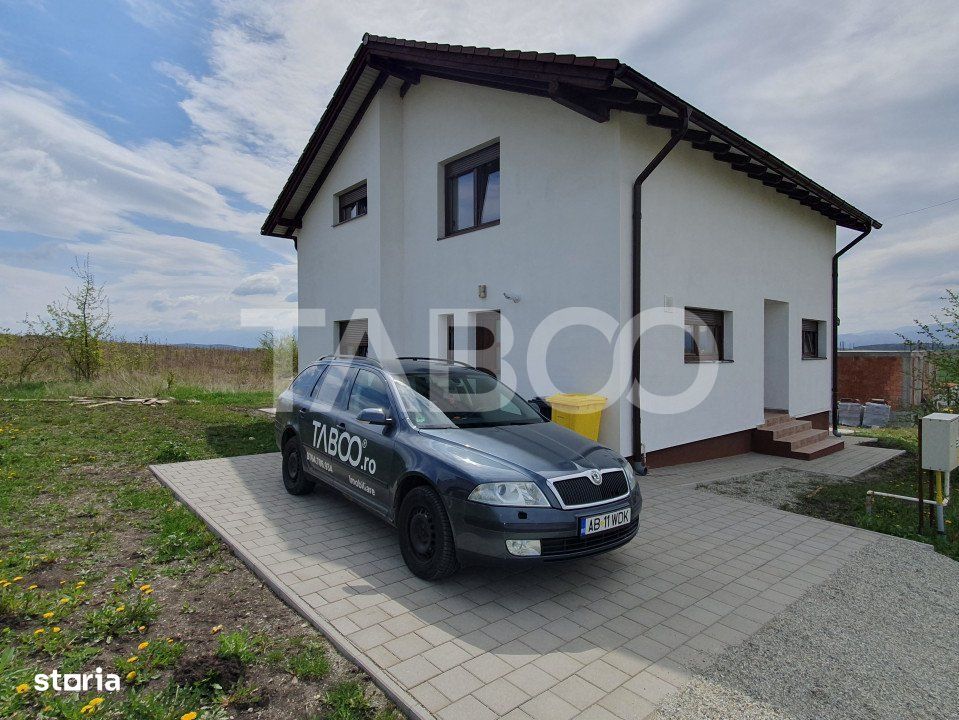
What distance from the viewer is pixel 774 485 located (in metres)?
6.97

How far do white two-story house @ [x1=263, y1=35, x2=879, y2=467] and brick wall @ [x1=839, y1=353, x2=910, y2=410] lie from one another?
5.69m

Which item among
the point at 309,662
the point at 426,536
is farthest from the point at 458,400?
the point at 309,662

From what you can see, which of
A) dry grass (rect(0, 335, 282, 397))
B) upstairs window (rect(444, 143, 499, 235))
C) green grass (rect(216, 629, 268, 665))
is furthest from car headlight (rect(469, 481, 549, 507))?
dry grass (rect(0, 335, 282, 397))

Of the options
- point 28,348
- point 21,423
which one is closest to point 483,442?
point 21,423

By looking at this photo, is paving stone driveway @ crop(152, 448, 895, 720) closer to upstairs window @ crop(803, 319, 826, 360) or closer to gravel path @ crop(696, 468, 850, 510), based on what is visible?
gravel path @ crop(696, 468, 850, 510)

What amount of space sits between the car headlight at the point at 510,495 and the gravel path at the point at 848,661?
1.29 m

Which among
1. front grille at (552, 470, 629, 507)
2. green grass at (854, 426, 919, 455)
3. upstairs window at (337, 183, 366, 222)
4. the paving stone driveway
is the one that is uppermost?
upstairs window at (337, 183, 366, 222)

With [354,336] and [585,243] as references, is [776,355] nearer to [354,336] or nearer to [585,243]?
[585,243]

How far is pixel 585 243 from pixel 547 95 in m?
2.03

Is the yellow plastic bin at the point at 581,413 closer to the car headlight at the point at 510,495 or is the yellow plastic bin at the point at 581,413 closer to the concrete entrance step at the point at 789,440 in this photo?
the car headlight at the point at 510,495

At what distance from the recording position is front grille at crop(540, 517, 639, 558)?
340cm

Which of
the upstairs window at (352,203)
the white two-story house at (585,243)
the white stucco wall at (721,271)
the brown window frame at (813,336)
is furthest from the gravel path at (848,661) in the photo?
the upstairs window at (352,203)

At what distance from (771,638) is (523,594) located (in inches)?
60.5

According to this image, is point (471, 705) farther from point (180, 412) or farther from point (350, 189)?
point (180, 412)
